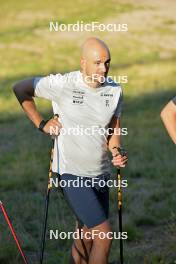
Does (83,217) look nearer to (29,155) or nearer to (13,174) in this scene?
(13,174)

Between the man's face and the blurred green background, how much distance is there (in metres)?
2.71

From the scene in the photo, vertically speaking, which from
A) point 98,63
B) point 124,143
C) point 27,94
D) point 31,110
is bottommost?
point 124,143

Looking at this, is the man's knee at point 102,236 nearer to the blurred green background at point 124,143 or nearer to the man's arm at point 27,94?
the man's arm at point 27,94

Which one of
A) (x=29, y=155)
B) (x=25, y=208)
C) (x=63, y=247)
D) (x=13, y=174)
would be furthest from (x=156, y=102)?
(x=63, y=247)

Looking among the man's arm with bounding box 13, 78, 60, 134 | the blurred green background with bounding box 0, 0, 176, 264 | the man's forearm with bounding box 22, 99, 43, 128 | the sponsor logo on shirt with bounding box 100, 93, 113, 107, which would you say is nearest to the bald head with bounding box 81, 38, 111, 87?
the sponsor logo on shirt with bounding box 100, 93, 113, 107

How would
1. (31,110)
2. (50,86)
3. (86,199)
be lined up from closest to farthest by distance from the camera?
(86,199), (50,86), (31,110)

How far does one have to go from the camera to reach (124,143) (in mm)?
16109

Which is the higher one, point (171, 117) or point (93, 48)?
point (93, 48)

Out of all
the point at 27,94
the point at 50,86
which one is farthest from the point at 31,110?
the point at 50,86

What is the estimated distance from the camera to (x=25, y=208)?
1106 centimetres

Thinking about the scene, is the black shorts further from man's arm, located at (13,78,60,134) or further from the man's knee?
man's arm, located at (13,78,60,134)

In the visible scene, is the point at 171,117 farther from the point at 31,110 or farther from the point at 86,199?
the point at 31,110

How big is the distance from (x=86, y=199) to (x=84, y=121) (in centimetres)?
70

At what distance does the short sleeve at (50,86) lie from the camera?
700 centimetres
